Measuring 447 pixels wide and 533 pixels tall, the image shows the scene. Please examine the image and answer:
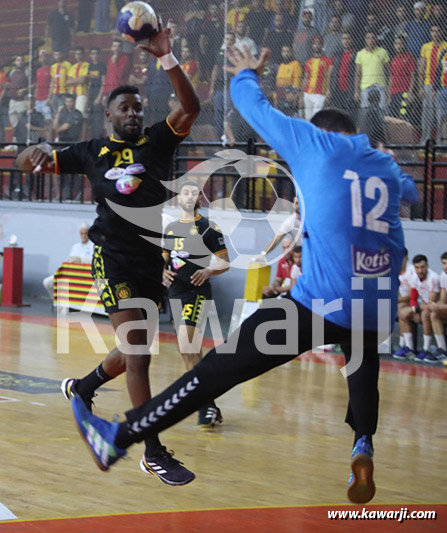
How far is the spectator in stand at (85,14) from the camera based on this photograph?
696 inches

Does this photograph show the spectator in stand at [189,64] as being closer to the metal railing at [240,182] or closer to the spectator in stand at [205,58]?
the spectator in stand at [205,58]

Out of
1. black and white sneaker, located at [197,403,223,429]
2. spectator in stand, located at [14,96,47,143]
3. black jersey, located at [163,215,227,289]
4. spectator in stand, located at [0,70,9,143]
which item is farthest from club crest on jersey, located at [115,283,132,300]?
spectator in stand, located at [0,70,9,143]

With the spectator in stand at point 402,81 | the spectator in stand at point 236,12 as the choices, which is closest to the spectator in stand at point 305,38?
the spectator in stand at point 236,12

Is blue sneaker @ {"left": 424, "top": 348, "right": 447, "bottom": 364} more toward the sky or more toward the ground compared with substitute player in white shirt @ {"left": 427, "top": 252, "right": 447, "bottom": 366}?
more toward the ground

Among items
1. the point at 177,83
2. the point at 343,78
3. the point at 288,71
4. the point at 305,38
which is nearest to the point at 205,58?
the point at 288,71

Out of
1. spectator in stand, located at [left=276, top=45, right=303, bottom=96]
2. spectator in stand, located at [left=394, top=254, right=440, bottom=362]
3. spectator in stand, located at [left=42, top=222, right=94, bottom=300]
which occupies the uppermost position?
spectator in stand, located at [left=276, top=45, right=303, bottom=96]

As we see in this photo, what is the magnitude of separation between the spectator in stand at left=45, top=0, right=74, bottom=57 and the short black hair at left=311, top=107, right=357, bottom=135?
14264mm

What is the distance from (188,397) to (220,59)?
11.8m

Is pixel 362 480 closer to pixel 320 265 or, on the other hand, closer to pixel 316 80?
pixel 320 265

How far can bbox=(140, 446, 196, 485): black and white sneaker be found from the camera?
205 inches

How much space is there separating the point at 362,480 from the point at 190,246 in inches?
167

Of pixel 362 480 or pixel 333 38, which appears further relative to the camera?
pixel 333 38

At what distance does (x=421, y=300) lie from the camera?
1195 cm

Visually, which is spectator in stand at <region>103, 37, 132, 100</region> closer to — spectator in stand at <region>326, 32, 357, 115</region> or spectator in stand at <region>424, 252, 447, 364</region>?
spectator in stand at <region>326, 32, 357, 115</region>
